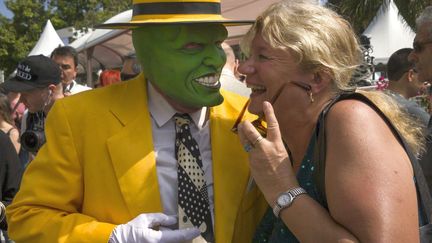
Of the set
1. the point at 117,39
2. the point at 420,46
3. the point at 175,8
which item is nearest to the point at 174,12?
the point at 175,8

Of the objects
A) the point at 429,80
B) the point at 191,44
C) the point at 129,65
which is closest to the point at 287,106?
the point at 191,44

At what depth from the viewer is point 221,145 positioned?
2.19 m

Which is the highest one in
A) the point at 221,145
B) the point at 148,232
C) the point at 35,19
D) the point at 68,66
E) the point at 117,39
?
the point at 221,145

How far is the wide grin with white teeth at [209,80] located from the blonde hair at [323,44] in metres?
0.26

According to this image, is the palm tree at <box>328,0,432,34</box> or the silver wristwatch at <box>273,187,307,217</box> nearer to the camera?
the silver wristwatch at <box>273,187,307,217</box>

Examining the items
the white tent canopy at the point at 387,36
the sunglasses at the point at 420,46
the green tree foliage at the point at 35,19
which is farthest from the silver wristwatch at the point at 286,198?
the green tree foliage at the point at 35,19

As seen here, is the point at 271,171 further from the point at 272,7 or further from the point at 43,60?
the point at 43,60

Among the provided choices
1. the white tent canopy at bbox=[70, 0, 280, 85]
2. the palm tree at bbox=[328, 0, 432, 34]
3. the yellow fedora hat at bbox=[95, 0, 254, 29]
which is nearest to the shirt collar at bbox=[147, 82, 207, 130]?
the yellow fedora hat at bbox=[95, 0, 254, 29]

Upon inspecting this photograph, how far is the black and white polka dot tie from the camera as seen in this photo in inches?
82.2

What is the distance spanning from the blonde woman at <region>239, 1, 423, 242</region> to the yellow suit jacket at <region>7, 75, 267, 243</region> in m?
0.21

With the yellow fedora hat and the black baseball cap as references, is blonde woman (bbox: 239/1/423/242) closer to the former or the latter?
the yellow fedora hat

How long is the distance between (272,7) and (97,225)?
91 centimetres

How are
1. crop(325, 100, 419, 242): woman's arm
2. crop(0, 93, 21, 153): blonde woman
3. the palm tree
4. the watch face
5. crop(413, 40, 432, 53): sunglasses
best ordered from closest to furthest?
1. crop(325, 100, 419, 242): woman's arm
2. the watch face
3. crop(413, 40, 432, 53): sunglasses
4. crop(0, 93, 21, 153): blonde woman
5. the palm tree

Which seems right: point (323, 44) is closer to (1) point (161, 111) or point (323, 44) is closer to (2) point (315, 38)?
(2) point (315, 38)
